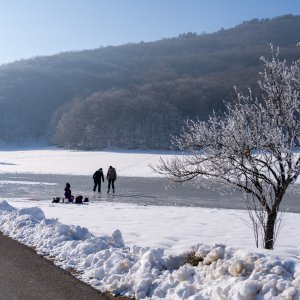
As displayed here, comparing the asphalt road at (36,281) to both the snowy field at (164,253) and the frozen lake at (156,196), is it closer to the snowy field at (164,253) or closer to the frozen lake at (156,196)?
the snowy field at (164,253)

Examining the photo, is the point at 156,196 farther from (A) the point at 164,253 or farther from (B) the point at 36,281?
(B) the point at 36,281

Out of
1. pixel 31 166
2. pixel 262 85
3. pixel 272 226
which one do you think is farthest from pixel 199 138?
pixel 31 166

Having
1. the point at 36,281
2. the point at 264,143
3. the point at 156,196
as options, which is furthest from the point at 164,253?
the point at 156,196

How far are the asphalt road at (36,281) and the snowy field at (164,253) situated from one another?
0.26 metres

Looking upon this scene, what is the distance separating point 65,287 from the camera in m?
6.58

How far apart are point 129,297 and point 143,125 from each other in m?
103

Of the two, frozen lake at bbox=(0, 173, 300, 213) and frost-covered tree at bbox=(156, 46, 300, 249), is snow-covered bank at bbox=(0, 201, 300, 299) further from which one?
frozen lake at bbox=(0, 173, 300, 213)

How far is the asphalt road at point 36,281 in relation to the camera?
6.17 meters

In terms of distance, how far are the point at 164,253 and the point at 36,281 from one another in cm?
253

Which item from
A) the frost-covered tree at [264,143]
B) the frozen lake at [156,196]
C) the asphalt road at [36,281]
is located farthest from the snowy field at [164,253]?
the frozen lake at [156,196]

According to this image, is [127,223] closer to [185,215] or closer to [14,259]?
[185,215]

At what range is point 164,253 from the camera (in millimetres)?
8484

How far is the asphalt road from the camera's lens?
617 centimetres

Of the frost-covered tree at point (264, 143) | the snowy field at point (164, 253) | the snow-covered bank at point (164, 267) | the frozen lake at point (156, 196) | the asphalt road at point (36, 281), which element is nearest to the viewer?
the snow-covered bank at point (164, 267)
